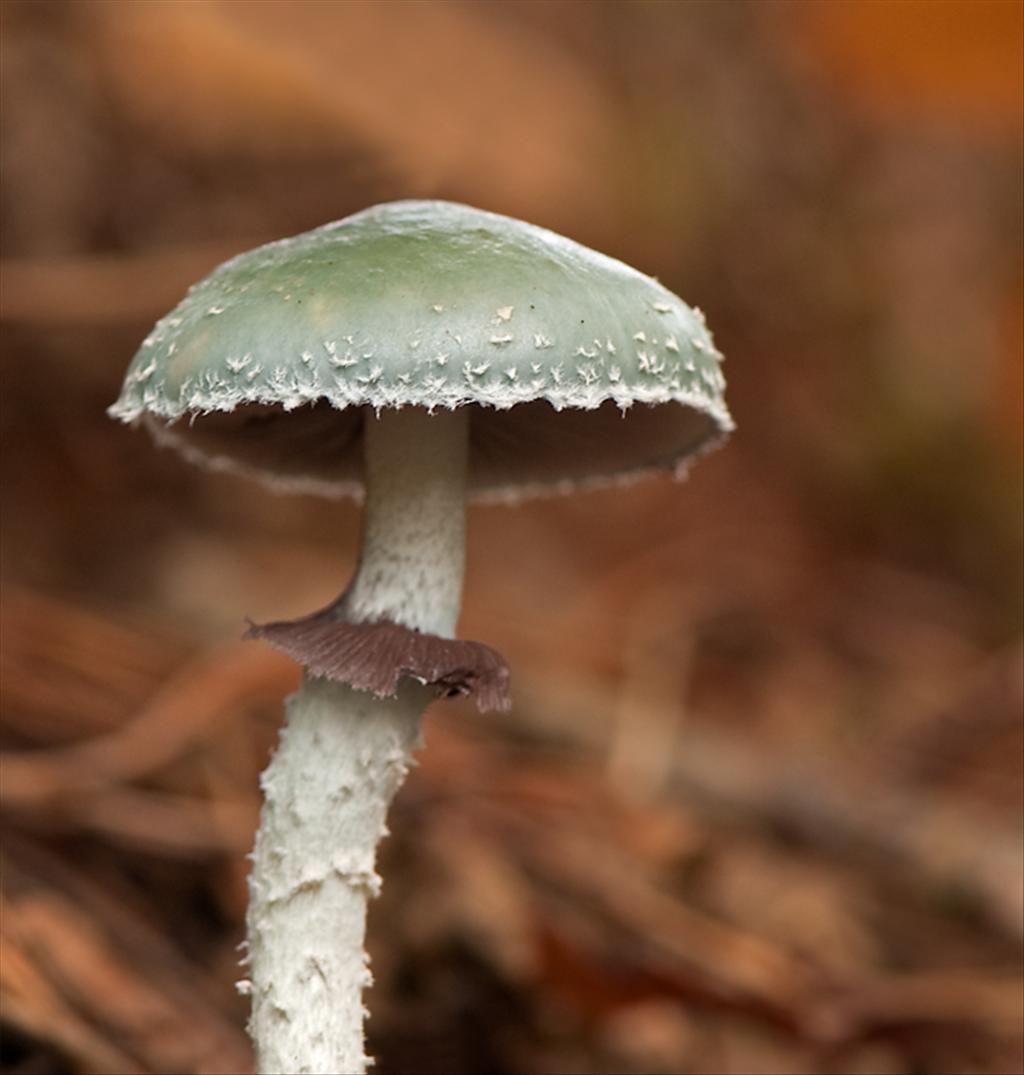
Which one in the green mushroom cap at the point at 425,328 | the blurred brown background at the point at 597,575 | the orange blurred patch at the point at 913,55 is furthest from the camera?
the orange blurred patch at the point at 913,55

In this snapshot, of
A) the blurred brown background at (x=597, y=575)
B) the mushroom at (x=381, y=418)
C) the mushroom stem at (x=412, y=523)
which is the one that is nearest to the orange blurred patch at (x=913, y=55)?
the blurred brown background at (x=597, y=575)

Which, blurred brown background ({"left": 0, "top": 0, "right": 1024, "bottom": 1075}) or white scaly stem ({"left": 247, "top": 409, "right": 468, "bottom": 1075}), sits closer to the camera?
white scaly stem ({"left": 247, "top": 409, "right": 468, "bottom": 1075})

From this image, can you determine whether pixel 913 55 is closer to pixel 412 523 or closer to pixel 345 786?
pixel 412 523

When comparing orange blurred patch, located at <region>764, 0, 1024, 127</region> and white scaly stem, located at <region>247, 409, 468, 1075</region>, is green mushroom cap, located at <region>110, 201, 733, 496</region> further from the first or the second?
orange blurred patch, located at <region>764, 0, 1024, 127</region>

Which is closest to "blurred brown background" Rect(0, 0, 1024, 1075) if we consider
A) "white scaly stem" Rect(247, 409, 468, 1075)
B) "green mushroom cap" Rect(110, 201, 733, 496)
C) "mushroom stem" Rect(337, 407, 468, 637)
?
"white scaly stem" Rect(247, 409, 468, 1075)

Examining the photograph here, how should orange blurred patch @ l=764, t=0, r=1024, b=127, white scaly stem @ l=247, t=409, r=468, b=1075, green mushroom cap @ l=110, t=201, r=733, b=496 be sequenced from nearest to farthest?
1. green mushroom cap @ l=110, t=201, r=733, b=496
2. white scaly stem @ l=247, t=409, r=468, b=1075
3. orange blurred patch @ l=764, t=0, r=1024, b=127

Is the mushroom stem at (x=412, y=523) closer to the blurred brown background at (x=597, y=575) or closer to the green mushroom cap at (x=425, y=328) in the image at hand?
the green mushroom cap at (x=425, y=328)

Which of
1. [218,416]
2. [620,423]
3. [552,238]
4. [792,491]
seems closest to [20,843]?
[218,416]

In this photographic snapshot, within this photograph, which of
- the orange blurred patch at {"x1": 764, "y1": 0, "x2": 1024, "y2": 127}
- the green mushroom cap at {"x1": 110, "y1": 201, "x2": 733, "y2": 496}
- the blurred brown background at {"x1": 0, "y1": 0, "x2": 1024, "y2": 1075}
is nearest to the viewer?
the green mushroom cap at {"x1": 110, "y1": 201, "x2": 733, "y2": 496}
